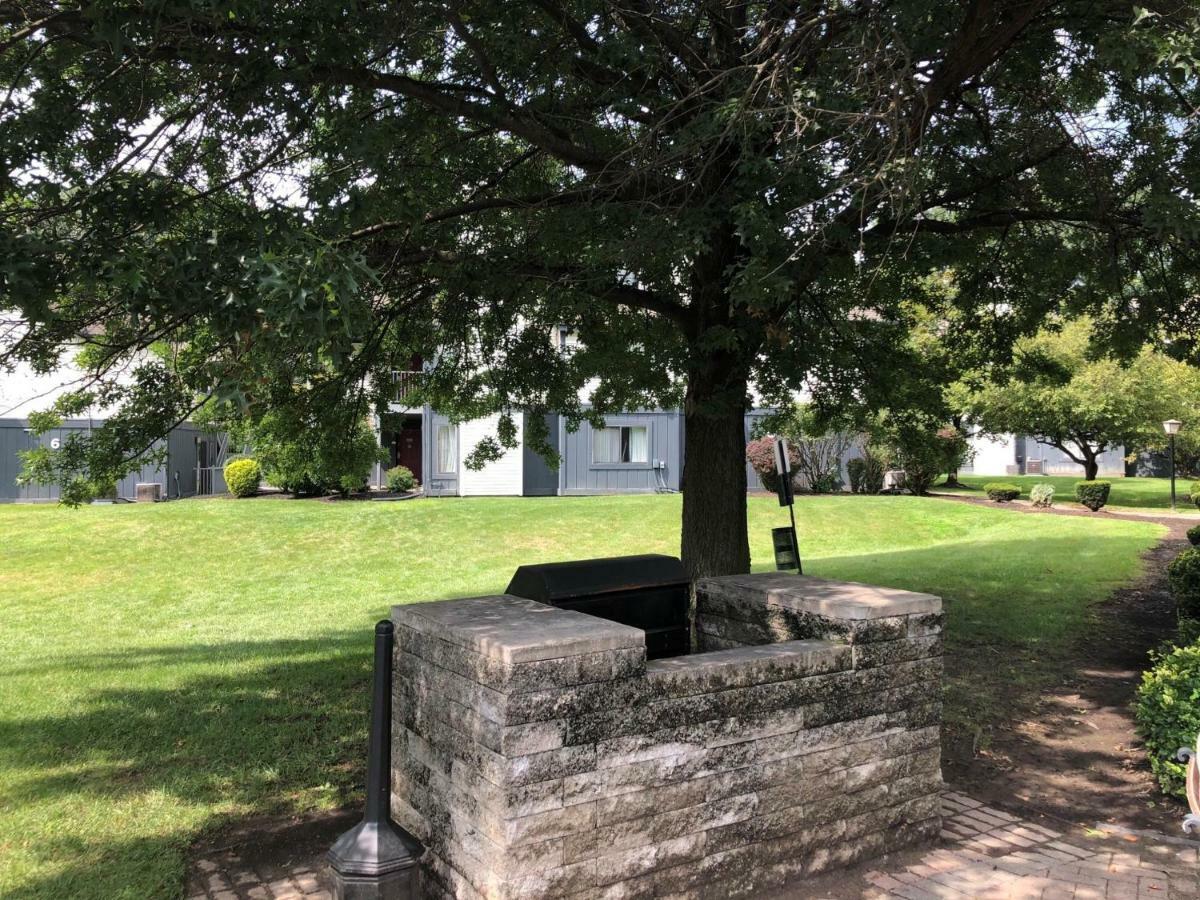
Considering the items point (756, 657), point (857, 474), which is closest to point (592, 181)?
point (756, 657)

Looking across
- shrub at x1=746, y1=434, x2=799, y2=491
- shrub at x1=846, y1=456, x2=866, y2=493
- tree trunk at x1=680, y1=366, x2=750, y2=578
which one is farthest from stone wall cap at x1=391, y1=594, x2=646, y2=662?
shrub at x1=846, y1=456, x2=866, y2=493

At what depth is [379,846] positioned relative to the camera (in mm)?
3443

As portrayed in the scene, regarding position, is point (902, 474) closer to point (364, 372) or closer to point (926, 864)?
point (364, 372)

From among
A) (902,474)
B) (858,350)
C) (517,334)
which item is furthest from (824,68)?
(902,474)

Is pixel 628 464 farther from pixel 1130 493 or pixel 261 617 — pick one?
pixel 1130 493

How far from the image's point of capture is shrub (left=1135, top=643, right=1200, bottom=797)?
17.0ft

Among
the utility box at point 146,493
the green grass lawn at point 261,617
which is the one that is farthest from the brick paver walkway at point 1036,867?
the utility box at point 146,493

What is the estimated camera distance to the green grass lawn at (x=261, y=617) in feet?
16.5

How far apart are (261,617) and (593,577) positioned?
340 inches

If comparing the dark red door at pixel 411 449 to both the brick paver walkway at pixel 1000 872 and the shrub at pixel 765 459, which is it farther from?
the brick paver walkway at pixel 1000 872

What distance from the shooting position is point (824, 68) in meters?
6.29

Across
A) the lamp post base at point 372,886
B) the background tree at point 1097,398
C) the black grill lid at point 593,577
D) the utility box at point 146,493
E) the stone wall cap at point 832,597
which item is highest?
the background tree at point 1097,398

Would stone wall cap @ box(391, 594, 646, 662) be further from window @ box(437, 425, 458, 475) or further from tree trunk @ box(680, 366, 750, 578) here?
window @ box(437, 425, 458, 475)

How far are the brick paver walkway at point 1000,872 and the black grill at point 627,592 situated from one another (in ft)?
4.73
